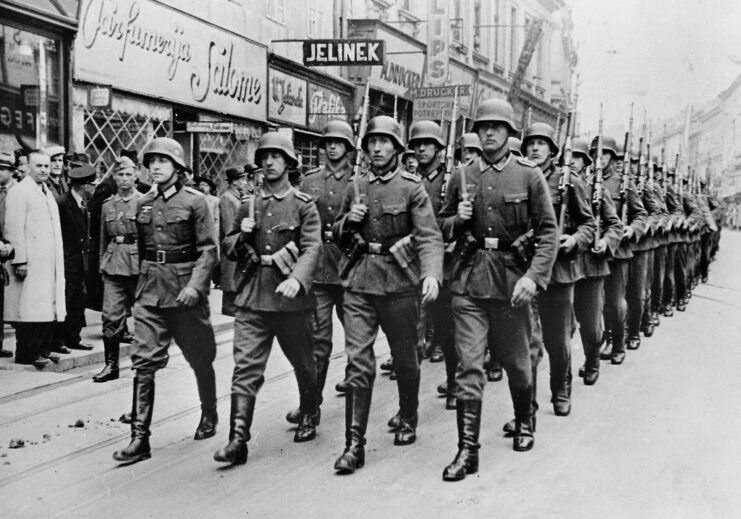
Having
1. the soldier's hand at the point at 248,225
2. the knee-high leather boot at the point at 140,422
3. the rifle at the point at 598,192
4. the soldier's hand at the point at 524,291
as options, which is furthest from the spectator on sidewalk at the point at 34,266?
the rifle at the point at 598,192

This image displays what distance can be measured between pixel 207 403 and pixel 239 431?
2.65 ft

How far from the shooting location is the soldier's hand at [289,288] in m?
5.74

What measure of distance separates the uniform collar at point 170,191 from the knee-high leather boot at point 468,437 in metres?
2.36

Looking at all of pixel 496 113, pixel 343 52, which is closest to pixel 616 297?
pixel 496 113

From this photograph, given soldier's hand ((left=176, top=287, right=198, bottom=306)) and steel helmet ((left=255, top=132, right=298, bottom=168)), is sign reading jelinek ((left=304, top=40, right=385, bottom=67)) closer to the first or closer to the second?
steel helmet ((left=255, top=132, right=298, bottom=168))

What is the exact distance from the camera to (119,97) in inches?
551

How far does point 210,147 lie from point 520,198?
12.0m

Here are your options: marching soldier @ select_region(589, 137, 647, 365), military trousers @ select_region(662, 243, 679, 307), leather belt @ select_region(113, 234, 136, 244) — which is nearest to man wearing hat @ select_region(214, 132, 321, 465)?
leather belt @ select_region(113, 234, 136, 244)

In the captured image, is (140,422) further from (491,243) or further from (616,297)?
(616,297)

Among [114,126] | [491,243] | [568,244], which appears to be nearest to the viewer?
[491,243]

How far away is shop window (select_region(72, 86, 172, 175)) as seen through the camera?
42.9 feet

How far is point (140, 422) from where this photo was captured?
588 centimetres

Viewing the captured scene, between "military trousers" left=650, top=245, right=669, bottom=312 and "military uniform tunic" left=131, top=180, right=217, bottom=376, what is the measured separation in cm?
783

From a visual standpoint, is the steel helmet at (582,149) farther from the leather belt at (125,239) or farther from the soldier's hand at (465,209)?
the leather belt at (125,239)
